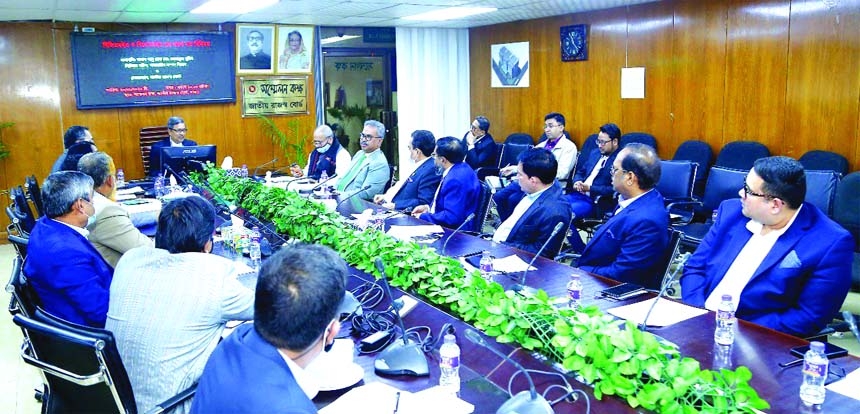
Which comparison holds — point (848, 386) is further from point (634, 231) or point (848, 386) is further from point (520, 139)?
point (520, 139)

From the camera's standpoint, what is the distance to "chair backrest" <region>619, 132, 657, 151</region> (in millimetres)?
7090

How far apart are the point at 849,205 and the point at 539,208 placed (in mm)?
2391

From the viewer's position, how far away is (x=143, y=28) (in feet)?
25.7

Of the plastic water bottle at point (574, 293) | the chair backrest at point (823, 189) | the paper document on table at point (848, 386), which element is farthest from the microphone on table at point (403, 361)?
the chair backrest at point (823, 189)

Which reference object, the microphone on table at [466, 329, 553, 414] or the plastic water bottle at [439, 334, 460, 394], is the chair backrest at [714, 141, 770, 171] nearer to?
the plastic water bottle at [439, 334, 460, 394]

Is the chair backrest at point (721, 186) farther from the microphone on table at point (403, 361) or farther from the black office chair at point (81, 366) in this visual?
the black office chair at point (81, 366)

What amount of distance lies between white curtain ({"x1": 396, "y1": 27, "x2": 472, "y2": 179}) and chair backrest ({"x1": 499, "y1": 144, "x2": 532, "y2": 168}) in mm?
1740

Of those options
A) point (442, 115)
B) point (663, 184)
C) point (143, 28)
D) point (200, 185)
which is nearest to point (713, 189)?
point (663, 184)

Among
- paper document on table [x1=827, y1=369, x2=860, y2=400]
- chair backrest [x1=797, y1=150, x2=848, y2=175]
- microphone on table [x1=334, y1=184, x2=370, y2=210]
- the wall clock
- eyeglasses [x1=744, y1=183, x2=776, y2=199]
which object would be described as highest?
the wall clock

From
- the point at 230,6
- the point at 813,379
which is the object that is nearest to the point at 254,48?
the point at 230,6

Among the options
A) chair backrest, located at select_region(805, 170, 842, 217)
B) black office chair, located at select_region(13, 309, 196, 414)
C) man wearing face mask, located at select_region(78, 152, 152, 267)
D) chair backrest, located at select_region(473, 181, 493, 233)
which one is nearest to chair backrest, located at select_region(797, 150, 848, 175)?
chair backrest, located at select_region(805, 170, 842, 217)

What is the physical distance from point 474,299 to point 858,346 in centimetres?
292

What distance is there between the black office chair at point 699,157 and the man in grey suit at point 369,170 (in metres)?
2.91

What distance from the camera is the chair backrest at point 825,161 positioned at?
5.45 m
